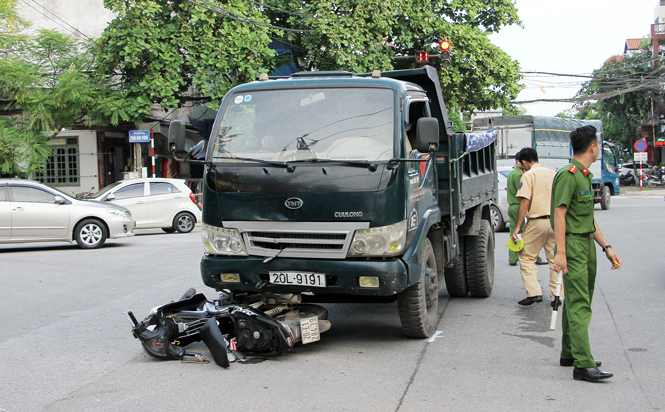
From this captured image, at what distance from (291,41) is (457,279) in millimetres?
18512

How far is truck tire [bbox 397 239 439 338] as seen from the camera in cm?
597

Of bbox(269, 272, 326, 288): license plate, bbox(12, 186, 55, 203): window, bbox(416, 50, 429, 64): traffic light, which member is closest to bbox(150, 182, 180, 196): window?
bbox(12, 186, 55, 203): window

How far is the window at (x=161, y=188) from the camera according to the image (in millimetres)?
18750

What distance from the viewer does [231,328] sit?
574cm

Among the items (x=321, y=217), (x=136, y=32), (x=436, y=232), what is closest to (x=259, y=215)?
(x=321, y=217)

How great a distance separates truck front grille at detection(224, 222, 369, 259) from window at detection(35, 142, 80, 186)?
22.7 meters

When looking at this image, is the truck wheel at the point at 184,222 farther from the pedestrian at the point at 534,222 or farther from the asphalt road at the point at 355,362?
the pedestrian at the point at 534,222

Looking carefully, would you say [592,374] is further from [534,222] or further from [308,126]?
[534,222]

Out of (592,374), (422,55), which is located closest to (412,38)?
(422,55)

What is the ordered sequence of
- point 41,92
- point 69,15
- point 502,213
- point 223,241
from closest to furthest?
point 223,241 < point 502,213 < point 41,92 < point 69,15

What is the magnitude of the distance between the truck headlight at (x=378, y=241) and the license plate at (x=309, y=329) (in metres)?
0.70

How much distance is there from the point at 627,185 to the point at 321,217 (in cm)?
4737

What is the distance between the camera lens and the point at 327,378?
200 inches

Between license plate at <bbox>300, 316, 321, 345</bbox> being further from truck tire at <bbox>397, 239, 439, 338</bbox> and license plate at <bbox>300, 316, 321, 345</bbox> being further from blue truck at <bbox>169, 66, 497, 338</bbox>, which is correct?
truck tire at <bbox>397, 239, 439, 338</bbox>
